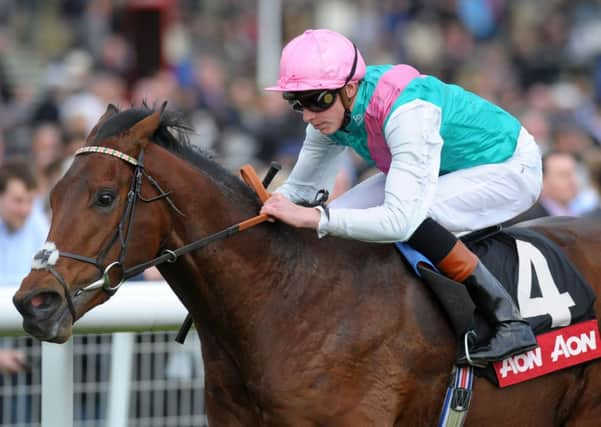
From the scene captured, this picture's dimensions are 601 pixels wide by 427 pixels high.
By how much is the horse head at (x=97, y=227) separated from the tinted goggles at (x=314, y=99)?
47cm

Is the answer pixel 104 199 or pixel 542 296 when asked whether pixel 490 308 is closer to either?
pixel 542 296

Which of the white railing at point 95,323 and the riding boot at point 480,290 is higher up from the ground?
the riding boot at point 480,290

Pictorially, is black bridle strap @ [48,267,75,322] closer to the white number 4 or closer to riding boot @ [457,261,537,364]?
riding boot @ [457,261,537,364]

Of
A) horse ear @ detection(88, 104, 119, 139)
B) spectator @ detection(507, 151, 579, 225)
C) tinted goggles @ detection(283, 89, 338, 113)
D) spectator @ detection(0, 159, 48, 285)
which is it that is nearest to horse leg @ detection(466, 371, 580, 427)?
tinted goggles @ detection(283, 89, 338, 113)

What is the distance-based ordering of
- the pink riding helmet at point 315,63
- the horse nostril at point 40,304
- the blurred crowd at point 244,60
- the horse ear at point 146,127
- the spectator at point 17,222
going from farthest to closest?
1. the blurred crowd at point 244,60
2. the spectator at point 17,222
3. the pink riding helmet at point 315,63
4. the horse ear at point 146,127
5. the horse nostril at point 40,304

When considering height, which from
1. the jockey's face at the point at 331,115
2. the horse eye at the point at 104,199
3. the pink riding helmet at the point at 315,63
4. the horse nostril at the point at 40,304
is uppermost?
the pink riding helmet at the point at 315,63

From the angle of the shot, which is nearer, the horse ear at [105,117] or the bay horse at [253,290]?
the bay horse at [253,290]

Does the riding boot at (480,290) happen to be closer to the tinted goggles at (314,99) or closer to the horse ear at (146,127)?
the tinted goggles at (314,99)

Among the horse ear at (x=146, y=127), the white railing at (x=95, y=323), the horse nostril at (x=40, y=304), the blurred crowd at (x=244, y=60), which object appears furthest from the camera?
the blurred crowd at (x=244, y=60)

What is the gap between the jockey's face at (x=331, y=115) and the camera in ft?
14.0

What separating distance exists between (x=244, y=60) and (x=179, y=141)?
14.0 meters

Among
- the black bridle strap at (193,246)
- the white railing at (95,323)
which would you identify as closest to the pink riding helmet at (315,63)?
the black bridle strap at (193,246)

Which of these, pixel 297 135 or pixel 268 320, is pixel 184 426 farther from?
pixel 297 135

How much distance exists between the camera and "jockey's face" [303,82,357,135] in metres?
4.27
